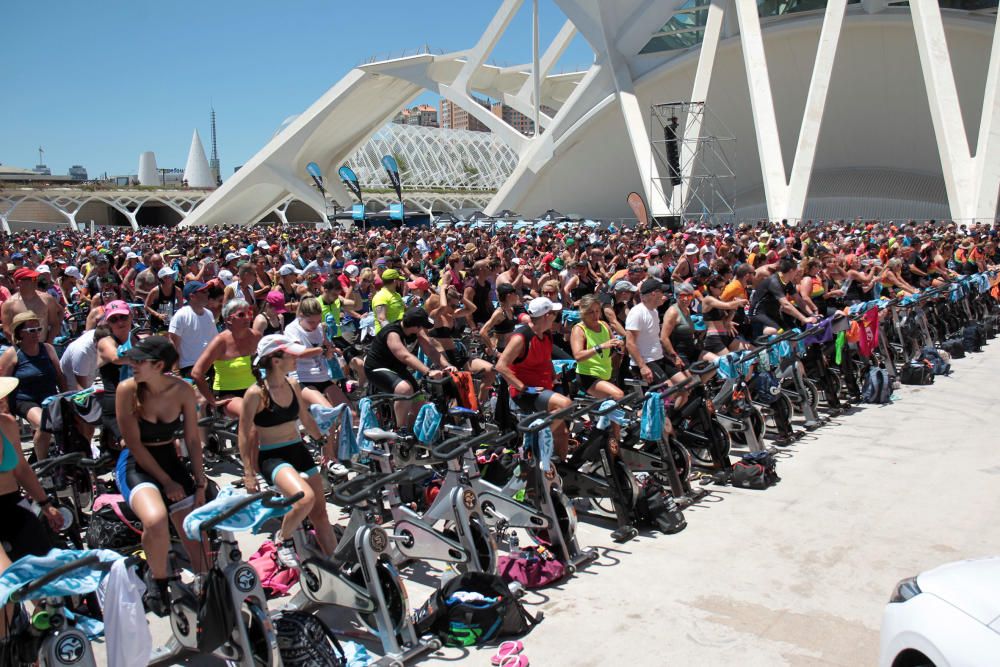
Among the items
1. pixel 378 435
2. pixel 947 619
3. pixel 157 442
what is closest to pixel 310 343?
pixel 378 435

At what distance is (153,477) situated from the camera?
183 inches

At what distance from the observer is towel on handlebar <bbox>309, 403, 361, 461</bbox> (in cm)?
559

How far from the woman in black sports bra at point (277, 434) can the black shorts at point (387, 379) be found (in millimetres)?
2221

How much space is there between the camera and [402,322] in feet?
24.0

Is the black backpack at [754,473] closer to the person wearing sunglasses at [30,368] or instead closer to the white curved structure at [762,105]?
the person wearing sunglasses at [30,368]

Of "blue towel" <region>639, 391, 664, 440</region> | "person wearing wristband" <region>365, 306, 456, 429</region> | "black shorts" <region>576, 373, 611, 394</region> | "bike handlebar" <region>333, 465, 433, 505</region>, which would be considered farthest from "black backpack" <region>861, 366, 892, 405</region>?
"bike handlebar" <region>333, 465, 433, 505</region>

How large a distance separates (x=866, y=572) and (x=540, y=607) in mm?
2170

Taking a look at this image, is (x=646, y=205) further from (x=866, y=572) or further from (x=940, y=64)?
(x=866, y=572)

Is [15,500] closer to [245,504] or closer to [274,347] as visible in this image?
[245,504]

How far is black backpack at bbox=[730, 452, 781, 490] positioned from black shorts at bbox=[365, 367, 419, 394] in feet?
9.57

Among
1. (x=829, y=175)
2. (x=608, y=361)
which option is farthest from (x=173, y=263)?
(x=829, y=175)

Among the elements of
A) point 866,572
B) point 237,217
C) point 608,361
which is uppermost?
point 237,217

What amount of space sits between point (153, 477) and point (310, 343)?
114 inches

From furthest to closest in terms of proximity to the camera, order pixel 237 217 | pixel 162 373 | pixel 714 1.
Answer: pixel 237 217 → pixel 714 1 → pixel 162 373
